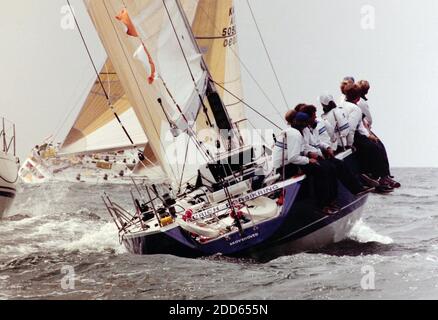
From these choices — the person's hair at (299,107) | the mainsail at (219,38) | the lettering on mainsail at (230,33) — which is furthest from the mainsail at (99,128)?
the person's hair at (299,107)

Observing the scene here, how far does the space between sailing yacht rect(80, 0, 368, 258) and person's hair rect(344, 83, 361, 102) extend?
66 cm

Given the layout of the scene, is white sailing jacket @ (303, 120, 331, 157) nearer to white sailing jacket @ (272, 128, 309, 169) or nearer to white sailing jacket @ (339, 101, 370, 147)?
white sailing jacket @ (272, 128, 309, 169)

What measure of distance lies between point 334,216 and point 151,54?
2.95 meters

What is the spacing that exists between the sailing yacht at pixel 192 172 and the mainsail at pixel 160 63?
0.01 m

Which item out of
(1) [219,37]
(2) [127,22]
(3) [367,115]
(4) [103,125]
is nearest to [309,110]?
(3) [367,115]

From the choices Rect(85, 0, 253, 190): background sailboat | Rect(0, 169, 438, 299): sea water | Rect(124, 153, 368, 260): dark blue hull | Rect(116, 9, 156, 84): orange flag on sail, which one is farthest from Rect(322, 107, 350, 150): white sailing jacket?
Rect(116, 9, 156, 84): orange flag on sail

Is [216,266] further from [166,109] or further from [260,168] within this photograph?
[166,109]

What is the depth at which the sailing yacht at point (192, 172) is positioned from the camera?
25.1 ft

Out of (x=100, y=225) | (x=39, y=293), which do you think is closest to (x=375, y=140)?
(x=39, y=293)

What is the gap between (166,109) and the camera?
923 centimetres

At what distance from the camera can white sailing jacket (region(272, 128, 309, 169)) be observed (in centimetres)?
771

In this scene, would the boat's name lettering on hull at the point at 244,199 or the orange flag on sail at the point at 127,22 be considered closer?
the boat's name lettering on hull at the point at 244,199

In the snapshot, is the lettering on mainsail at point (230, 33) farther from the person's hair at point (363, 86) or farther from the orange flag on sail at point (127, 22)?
the person's hair at point (363, 86)

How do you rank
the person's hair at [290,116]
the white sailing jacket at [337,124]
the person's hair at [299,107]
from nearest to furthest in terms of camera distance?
the person's hair at [290,116] < the person's hair at [299,107] < the white sailing jacket at [337,124]
